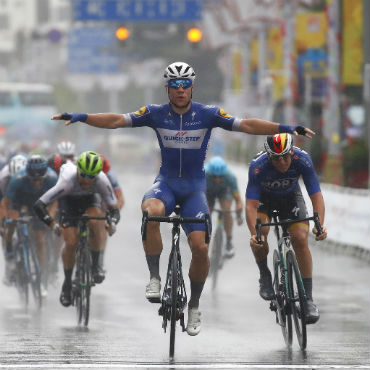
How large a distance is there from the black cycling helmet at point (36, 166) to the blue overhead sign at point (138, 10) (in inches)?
1309

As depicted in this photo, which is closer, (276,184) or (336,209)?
(276,184)

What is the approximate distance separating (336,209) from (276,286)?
10.9 metres

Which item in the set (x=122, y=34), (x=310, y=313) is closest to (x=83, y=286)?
(x=310, y=313)

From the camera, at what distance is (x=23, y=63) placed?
17288 centimetres

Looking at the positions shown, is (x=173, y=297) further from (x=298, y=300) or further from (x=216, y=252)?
(x=216, y=252)

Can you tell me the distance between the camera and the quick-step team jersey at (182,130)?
10.6 meters

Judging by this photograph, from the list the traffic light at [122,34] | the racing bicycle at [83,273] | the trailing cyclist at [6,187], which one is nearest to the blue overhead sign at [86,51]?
the traffic light at [122,34]

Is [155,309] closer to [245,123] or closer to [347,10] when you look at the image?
[245,123]

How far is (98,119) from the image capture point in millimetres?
10453

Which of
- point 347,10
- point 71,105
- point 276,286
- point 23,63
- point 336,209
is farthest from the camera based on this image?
point 23,63

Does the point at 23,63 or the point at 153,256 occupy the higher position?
the point at 153,256

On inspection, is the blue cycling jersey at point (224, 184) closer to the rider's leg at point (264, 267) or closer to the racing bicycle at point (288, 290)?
the rider's leg at point (264, 267)

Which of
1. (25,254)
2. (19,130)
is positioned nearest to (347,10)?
(25,254)

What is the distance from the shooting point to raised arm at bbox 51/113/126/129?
1033 cm
